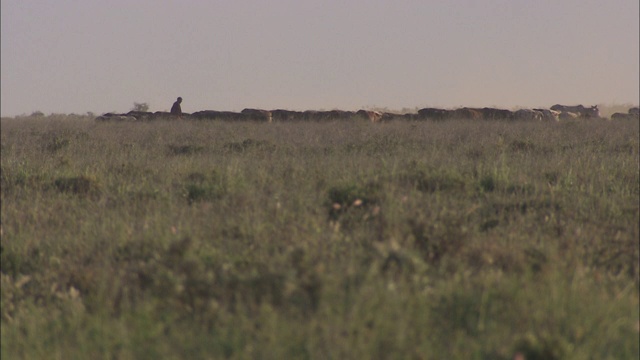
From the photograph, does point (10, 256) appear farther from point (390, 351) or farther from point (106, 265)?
point (390, 351)

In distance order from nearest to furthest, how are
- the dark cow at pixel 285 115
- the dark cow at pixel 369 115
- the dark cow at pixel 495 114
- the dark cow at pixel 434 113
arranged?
the dark cow at pixel 369 115 → the dark cow at pixel 434 113 → the dark cow at pixel 495 114 → the dark cow at pixel 285 115

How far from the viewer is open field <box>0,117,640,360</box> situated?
290cm

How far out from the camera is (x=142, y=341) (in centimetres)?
297

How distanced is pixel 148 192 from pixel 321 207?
6.42 feet

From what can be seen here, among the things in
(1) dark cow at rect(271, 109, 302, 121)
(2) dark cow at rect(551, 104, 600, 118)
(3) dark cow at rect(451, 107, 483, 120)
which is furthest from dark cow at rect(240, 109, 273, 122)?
(2) dark cow at rect(551, 104, 600, 118)

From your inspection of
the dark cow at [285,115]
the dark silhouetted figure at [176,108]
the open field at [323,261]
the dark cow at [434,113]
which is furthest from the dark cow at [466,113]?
the open field at [323,261]

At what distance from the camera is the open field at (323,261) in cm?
290

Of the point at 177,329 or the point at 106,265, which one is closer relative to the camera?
the point at 177,329

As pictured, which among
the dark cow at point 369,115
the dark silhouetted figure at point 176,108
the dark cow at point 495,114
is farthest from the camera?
the dark silhouetted figure at point 176,108

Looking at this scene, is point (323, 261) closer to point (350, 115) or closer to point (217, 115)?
point (350, 115)

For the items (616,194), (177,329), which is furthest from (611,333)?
(616,194)

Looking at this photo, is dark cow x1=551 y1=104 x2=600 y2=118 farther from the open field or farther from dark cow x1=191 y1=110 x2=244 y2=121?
the open field

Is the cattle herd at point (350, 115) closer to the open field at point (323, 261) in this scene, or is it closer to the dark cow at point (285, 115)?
the dark cow at point (285, 115)

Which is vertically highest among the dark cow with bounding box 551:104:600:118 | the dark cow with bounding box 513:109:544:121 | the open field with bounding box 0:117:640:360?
the open field with bounding box 0:117:640:360
